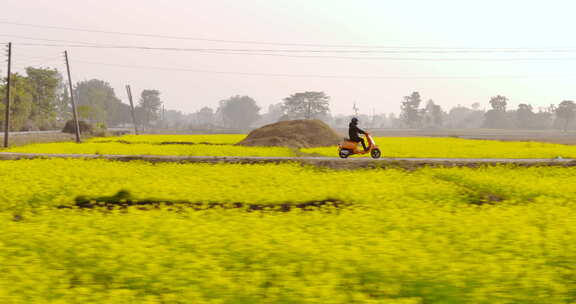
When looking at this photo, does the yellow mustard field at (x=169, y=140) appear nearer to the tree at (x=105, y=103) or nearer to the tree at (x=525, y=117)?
the tree at (x=105, y=103)

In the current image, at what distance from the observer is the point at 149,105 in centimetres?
14638

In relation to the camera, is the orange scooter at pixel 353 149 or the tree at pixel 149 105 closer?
the orange scooter at pixel 353 149

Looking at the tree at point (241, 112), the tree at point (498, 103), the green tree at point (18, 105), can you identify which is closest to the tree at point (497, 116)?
the tree at point (498, 103)

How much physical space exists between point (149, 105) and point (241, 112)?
137ft

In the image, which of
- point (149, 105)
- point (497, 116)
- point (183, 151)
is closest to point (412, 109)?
point (497, 116)

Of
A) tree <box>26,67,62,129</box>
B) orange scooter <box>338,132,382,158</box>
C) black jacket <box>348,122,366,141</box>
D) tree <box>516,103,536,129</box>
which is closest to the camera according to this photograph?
black jacket <box>348,122,366,141</box>

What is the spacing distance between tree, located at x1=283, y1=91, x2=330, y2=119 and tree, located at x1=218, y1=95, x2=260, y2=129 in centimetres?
4034

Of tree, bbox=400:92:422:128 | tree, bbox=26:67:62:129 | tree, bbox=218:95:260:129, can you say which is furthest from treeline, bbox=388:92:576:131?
tree, bbox=26:67:62:129

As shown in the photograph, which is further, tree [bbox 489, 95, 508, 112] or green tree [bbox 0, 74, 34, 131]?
tree [bbox 489, 95, 508, 112]

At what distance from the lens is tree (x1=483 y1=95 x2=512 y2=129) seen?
136000 millimetres

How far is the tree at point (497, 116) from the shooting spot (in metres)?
136

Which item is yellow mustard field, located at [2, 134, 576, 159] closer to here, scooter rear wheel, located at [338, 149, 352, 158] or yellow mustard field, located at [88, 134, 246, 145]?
scooter rear wheel, located at [338, 149, 352, 158]

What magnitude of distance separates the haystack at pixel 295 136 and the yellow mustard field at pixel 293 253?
22.0 meters

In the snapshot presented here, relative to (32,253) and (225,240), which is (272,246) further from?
(32,253)
